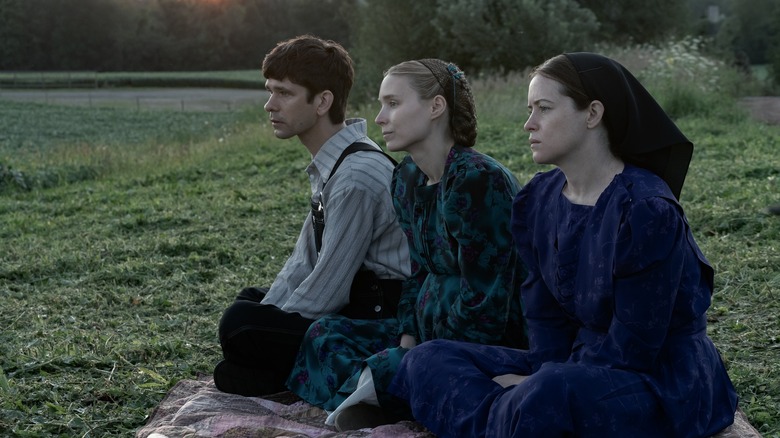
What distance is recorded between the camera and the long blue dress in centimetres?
296

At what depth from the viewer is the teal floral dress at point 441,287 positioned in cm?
364

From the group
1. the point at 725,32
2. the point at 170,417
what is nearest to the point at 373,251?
the point at 170,417

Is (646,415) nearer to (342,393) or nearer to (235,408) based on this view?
(342,393)

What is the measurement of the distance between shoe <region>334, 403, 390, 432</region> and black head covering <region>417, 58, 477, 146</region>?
3.33 ft

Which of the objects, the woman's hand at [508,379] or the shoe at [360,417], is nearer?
the woman's hand at [508,379]

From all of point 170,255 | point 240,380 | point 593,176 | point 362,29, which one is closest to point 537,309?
point 593,176

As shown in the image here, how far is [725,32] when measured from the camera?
3356 cm

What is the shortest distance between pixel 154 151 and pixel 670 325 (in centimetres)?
1321

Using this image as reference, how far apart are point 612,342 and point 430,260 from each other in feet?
3.22

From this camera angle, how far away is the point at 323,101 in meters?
4.40

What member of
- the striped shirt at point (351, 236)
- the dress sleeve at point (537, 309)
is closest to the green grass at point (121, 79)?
the striped shirt at point (351, 236)

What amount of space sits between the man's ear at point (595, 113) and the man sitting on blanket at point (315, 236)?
122cm

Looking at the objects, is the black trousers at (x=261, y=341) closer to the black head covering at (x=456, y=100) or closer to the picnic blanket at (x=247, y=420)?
the picnic blanket at (x=247, y=420)

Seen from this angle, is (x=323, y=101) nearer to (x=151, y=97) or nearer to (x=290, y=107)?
(x=290, y=107)
